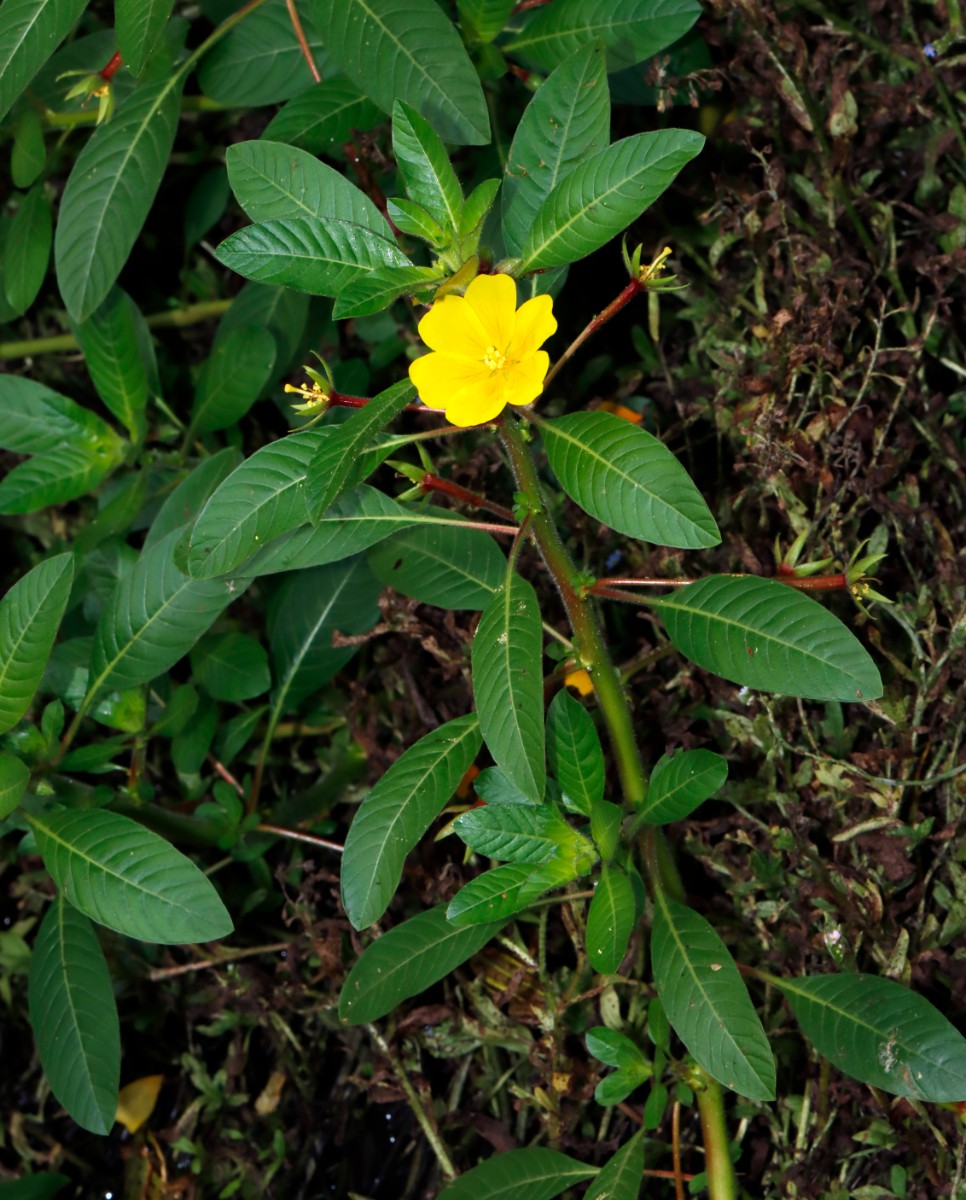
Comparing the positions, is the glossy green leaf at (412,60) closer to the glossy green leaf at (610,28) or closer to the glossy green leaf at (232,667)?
the glossy green leaf at (610,28)

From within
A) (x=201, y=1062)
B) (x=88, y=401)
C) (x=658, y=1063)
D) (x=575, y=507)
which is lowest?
(x=201, y=1062)

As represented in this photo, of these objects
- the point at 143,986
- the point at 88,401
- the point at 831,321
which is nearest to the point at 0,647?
the point at 143,986

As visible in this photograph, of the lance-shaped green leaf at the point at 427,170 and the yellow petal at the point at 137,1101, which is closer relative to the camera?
the lance-shaped green leaf at the point at 427,170

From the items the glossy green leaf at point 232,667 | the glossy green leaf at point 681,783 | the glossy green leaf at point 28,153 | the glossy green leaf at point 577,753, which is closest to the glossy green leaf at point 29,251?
the glossy green leaf at point 28,153

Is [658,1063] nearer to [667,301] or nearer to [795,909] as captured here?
[795,909]

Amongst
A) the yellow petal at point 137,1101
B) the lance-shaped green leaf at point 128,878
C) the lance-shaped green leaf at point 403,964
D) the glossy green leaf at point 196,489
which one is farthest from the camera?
the yellow petal at point 137,1101

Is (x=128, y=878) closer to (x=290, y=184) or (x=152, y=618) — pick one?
(x=152, y=618)
